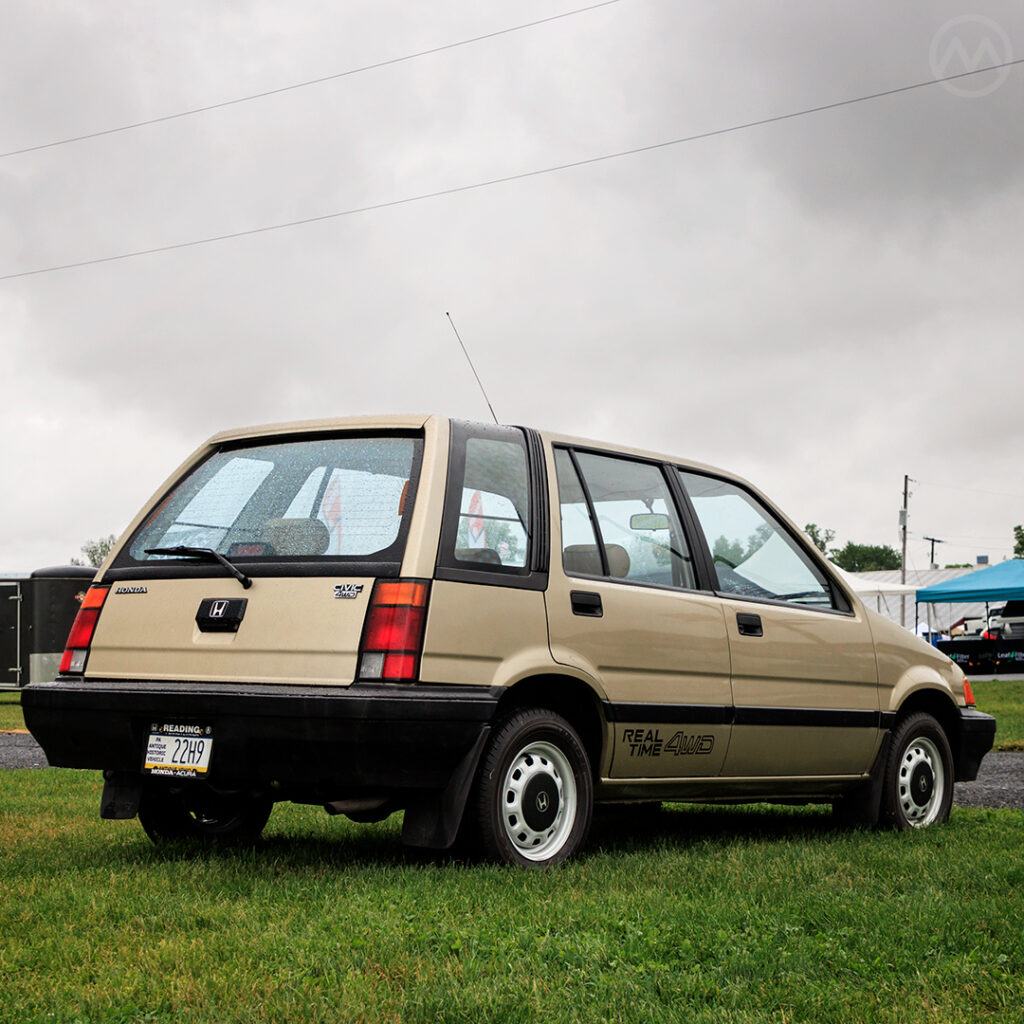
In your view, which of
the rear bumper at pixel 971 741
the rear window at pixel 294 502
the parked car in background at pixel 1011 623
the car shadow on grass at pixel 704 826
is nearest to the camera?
the rear window at pixel 294 502

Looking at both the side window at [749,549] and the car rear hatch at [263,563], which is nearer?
the car rear hatch at [263,563]

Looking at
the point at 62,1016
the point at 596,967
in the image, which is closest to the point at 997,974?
the point at 596,967

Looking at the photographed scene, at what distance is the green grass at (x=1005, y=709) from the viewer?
1366 centimetres

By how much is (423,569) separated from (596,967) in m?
1.75

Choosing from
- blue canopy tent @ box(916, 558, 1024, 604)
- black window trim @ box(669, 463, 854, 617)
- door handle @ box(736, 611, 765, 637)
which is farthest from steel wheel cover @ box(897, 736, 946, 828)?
blue canopy tent @ box(916, 558, 1024, 604)

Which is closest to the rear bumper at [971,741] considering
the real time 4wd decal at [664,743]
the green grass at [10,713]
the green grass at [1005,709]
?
the green grass at [1005,709]

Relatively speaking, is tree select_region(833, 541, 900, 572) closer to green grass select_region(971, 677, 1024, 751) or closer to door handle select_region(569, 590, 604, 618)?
green grass select_region(971, 677, 1024, 751)

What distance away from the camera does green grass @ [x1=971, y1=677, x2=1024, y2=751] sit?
538 inches

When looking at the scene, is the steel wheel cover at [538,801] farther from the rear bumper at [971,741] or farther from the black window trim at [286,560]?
the rear bumper at [971,741]

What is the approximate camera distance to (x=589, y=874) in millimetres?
5227

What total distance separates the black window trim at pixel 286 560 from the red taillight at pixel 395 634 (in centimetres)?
9

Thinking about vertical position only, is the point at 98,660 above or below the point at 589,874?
above

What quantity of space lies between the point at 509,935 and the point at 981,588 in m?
31.8

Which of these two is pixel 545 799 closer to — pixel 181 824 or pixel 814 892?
pixel 814 892
